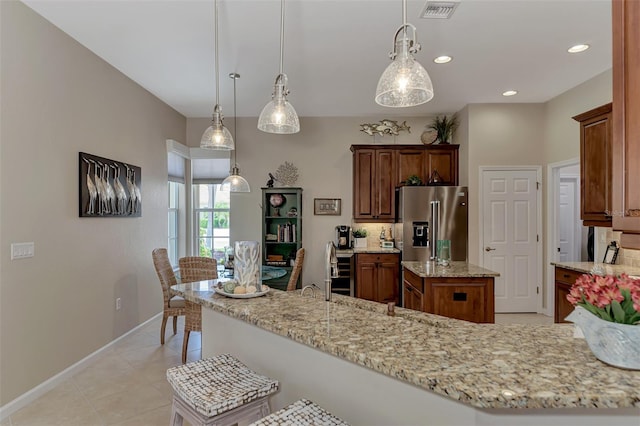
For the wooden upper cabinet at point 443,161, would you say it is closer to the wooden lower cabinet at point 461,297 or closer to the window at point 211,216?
the wooden lower cabinet at point 461,297

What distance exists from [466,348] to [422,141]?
194 inches

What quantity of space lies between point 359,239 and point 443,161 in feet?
5.90

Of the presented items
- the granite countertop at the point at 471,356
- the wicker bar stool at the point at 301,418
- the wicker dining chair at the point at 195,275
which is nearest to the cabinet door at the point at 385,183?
the wicker dining chair at the point at 195,275

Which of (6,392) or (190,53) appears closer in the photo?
(6,392)

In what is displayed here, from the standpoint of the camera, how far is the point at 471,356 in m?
1.09

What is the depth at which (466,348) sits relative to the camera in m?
Result: 1.16

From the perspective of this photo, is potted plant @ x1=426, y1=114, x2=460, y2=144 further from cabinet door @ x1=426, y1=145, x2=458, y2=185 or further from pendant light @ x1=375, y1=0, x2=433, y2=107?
pendant light @ x1=375, y1=0, x2=433, y2=107

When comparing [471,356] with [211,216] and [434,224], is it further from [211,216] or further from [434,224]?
[211,216]

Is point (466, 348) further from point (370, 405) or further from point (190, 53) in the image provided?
point (190, 53)

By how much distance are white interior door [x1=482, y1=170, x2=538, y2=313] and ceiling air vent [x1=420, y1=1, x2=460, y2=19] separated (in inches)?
115

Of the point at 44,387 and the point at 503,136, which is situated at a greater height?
the point at 503,136

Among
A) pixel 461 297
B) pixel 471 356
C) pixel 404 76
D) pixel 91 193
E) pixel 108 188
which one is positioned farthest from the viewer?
pixel 108 188

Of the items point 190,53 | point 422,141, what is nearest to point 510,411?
point 190,53

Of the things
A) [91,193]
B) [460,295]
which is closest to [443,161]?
[460,295]
